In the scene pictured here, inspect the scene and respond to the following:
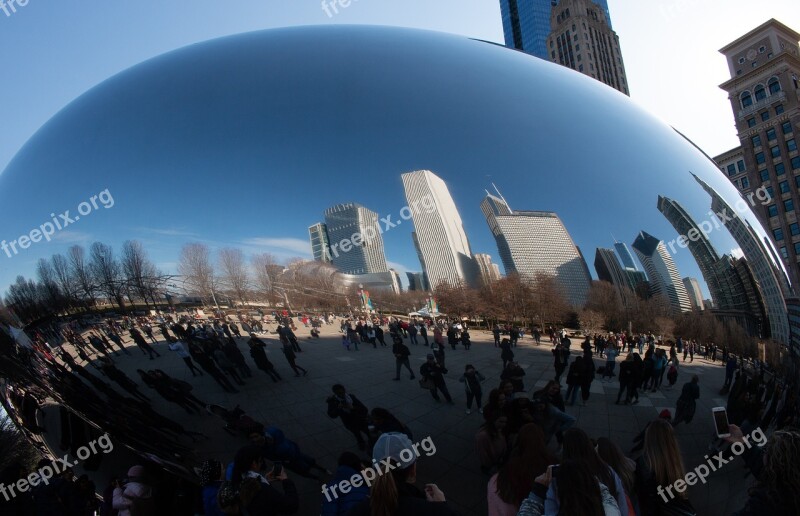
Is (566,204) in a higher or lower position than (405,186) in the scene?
lower

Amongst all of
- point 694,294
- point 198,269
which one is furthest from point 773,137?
point 198,269

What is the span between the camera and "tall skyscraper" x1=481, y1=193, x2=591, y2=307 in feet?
6.79

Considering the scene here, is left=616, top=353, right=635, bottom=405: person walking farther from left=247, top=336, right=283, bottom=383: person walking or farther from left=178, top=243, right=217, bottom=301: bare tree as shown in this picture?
left=178, top=243, right=217, bottom=301: bare tree

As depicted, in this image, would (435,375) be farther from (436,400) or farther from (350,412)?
(350,412)

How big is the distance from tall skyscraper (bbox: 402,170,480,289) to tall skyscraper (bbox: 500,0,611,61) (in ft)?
461

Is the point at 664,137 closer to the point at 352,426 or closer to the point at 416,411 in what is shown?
the point at 416,411

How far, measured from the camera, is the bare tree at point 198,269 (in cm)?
223

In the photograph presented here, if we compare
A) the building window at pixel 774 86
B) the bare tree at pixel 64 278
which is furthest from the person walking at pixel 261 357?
the building window at pixel 774 86

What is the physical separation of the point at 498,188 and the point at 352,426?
163 cm

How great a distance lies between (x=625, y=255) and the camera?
2.15 m

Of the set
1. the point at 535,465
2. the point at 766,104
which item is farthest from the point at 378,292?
the point at 766,104

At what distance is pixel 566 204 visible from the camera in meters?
2.18

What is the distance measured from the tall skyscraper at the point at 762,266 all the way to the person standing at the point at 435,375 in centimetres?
216

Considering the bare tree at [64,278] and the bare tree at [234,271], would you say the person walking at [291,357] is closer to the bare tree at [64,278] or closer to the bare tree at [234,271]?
the bare tree at [234,271]
